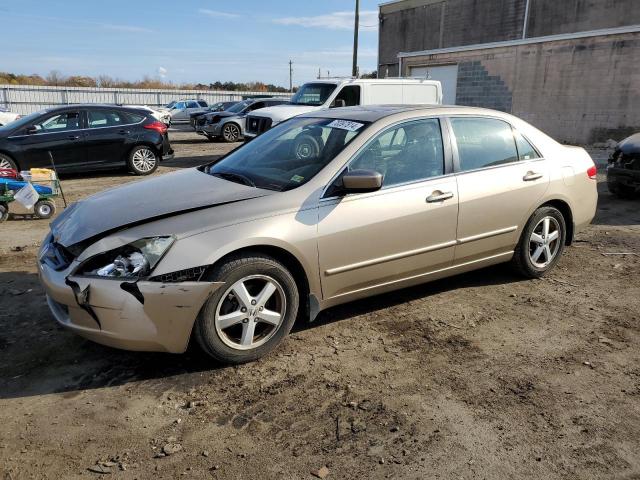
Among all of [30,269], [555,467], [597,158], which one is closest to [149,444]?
[555,467]

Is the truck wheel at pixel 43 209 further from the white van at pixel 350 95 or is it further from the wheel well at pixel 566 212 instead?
the wheel well at pixel 566 212

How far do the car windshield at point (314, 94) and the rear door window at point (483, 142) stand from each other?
27.1 feet

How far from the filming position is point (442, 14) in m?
36.2

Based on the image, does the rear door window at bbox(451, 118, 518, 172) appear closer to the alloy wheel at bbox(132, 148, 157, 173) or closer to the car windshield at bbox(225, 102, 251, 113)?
the alloy wheel at bbox(132, 148, 157, 173)

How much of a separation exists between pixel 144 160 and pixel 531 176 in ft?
30.0

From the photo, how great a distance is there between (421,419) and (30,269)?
4286 mm

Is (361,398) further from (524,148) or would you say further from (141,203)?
(524,148)

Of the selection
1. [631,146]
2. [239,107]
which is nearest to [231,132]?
[239,107]

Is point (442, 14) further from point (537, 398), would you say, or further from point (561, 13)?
point (537, 398)

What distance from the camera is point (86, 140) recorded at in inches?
427

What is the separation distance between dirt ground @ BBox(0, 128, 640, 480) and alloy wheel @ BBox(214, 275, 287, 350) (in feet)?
0.63

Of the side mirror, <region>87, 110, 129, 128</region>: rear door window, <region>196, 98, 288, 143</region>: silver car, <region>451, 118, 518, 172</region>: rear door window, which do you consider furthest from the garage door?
the side mirror

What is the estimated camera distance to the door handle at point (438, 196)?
4113 mm

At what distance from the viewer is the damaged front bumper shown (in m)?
3.11
